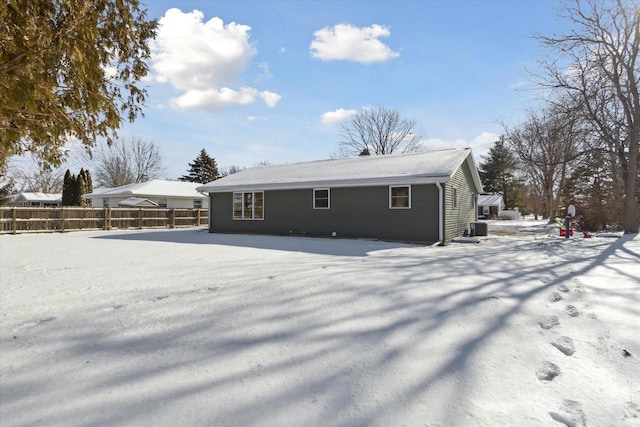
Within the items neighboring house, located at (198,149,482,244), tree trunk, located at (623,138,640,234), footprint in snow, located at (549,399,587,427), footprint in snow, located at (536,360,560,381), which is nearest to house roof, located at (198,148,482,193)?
neighboring house, located at (198,149,482,244)

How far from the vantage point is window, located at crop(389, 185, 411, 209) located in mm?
13000

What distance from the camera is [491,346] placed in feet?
11.0

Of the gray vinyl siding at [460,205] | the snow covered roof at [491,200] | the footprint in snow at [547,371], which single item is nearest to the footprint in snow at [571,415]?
the footprint in snow at [547,371]

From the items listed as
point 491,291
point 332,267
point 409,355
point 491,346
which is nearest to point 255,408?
point 409,355

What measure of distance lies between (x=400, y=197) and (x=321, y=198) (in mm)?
3227

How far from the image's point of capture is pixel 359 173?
1472cm

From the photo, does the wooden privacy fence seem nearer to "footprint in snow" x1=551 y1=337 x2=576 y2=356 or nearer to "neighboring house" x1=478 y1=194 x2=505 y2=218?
"footprint in snow" x1=551 y1=337 x2=576 y2=356

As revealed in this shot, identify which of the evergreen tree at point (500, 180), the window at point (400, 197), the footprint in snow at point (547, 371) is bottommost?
the footprint in snow at point (547, 371)

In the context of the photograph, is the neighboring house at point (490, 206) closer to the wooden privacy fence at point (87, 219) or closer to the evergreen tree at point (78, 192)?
the wooden privacy fence at point (87, 219)

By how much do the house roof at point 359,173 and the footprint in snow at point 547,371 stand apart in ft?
31.1

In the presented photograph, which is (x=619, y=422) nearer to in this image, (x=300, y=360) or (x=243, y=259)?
(x=300, y=360)

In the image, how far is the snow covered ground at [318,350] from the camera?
7.71 feet

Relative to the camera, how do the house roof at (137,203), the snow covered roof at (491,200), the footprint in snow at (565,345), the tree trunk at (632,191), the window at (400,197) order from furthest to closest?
the snow covered roof at (491,200), the house roof at (137,203), the tree trunk at (632,191), the window at (400,197), the footprint in snow at (565,345)

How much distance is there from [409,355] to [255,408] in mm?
1408
